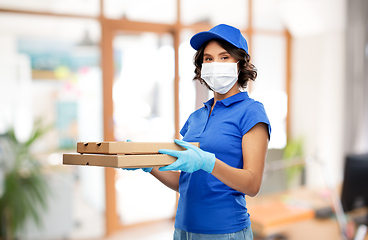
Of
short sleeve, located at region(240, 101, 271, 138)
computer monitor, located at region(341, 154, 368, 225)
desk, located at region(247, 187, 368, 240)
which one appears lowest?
desk, located at region(247, 187, 368, 240)

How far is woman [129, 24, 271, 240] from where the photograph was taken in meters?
0.99

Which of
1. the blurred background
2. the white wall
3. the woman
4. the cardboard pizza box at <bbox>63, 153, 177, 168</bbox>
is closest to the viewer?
the cardboard pizza box at <bbox>63, 153, 177, 168</bbox>

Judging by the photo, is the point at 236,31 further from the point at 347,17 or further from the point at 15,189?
the point at 347,17

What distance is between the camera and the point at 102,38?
3.35 meters

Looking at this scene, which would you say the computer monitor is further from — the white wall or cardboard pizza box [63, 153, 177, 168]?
the white wall

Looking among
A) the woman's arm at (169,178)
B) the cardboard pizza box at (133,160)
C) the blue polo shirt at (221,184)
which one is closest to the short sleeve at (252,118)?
the blue polo shirt at (221,184)

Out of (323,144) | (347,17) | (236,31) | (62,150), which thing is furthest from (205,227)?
(347,17)

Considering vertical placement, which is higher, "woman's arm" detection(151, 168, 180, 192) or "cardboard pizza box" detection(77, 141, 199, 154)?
"cardboard pizza box" detection(77, 141, 199, 154)

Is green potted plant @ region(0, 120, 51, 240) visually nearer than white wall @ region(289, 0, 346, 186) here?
Yes

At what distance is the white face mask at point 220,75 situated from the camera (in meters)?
1.14

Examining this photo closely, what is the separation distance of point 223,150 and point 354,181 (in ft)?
4.00

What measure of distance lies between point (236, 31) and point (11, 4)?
8.64 ft

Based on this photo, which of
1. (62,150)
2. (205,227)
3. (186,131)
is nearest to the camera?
(205,227)

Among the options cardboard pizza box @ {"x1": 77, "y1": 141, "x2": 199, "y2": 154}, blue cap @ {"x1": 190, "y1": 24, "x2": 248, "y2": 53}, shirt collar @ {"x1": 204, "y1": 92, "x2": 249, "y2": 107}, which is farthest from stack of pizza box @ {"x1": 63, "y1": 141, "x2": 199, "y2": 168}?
blue cap @ {"x1": 190, "y1": 24, "x2": 248, "y2": 53}
